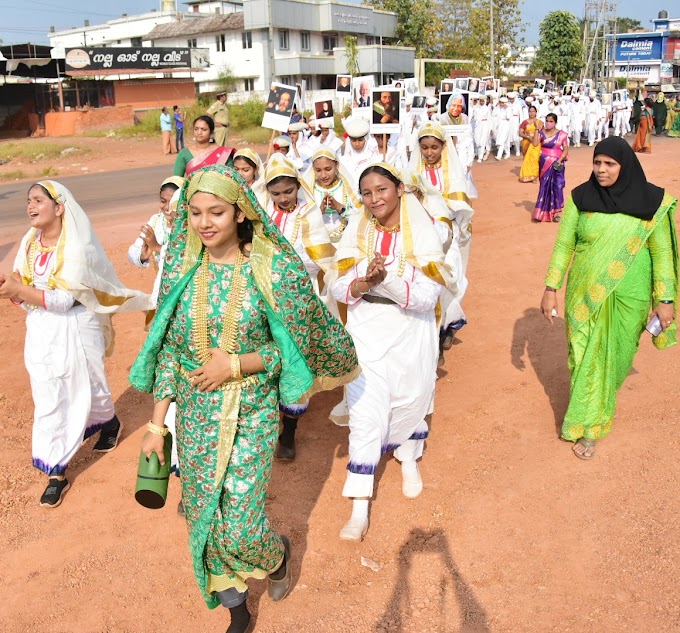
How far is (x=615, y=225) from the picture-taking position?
4.50 metres

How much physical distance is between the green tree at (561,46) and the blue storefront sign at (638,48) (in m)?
23.3

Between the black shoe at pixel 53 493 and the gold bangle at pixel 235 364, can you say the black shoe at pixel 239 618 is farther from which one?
the black shoe at pixel 53 493

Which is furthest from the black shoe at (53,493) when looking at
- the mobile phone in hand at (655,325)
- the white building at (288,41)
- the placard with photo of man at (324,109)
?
the white building at (288,41)

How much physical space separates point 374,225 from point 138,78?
3850 centimetres

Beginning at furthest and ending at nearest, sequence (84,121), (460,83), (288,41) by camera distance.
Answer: (288,41)
(84,121)
(460,83)

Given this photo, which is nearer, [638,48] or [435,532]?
[435,532]

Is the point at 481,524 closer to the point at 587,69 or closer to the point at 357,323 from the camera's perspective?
the point at 357,323

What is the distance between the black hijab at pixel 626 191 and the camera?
A: 14.4 ft

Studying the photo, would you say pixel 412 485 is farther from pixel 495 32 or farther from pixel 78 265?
pixel 495 32

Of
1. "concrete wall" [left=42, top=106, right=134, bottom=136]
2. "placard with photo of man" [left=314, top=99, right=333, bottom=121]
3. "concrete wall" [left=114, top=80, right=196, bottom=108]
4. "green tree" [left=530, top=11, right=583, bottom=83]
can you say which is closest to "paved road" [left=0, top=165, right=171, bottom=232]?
"placard with photo of man" [left=314, top=99, right=333, bottom=121]

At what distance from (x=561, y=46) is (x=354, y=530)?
51.7 m

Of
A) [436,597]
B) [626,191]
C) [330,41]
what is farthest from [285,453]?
[330,41]

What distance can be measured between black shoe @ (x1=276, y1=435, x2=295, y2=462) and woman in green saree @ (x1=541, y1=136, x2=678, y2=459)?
5.83 ft

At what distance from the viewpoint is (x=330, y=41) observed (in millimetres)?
51312
